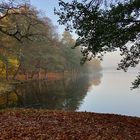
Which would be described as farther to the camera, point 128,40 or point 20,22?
point 20,22

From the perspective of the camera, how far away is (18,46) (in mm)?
62375

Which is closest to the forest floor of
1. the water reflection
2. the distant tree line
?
the water reflection

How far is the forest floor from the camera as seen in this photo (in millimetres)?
10141

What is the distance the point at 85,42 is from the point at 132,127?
461 centimetres

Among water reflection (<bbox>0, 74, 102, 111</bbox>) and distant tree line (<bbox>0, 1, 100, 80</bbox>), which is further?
distant tree line (<bbox>0, 1, 100, 80</bbox>)

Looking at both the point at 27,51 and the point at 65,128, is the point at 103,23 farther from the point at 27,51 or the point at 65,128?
the point at 27,51

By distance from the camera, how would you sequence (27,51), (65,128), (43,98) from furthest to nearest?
(27,51) → (43,98) → (65,128)

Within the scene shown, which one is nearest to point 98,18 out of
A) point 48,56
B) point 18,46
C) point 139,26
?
point 139,26

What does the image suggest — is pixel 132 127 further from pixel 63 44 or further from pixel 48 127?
pixel 63 44

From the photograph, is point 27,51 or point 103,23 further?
point 27,51

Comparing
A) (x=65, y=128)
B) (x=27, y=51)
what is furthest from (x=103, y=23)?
(x=27, y=51)

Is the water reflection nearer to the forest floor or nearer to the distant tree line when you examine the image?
the distant tree line

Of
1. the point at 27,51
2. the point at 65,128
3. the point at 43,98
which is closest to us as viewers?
the point at 65,128

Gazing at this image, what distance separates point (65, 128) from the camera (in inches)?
440
